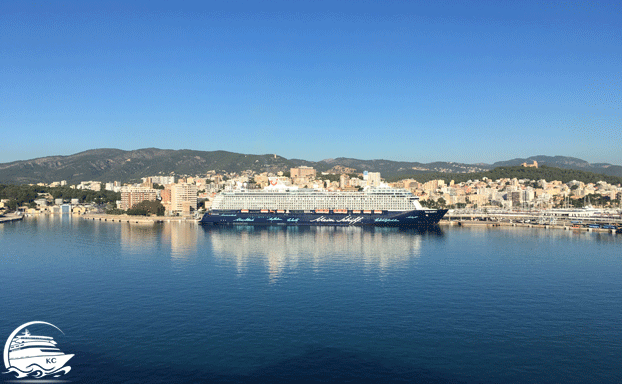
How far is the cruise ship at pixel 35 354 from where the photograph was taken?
42.8ft

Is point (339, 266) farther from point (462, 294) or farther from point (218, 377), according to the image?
point (218, 377)

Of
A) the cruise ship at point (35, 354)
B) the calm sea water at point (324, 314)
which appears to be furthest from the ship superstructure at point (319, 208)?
the cruise ship at point (35, 354)

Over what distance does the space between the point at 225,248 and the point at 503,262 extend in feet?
72.3

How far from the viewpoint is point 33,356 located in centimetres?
1383

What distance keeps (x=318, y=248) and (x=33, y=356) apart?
25.4 metres

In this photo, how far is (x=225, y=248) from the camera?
124ft

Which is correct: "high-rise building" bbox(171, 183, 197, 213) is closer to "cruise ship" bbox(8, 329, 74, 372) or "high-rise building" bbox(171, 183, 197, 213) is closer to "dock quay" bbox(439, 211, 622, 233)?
"dock quay" bbox(439, 211, 622, 233)

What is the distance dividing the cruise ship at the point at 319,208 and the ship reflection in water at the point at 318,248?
658 cm

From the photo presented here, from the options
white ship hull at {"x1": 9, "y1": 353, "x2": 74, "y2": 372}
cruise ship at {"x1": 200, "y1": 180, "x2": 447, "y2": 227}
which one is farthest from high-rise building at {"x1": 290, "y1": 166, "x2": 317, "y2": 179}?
white ship hull at {"x1": 9, "y1": 353, "x2": 74, "y2": 372}

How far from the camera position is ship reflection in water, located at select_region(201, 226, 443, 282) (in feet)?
97.8

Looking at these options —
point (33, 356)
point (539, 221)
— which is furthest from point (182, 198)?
point (33, 356)

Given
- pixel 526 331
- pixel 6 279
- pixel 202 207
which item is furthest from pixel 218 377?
pixel 202 207

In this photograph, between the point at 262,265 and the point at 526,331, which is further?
the point at 262,265

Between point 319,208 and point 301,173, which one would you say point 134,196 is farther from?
point 301,173
